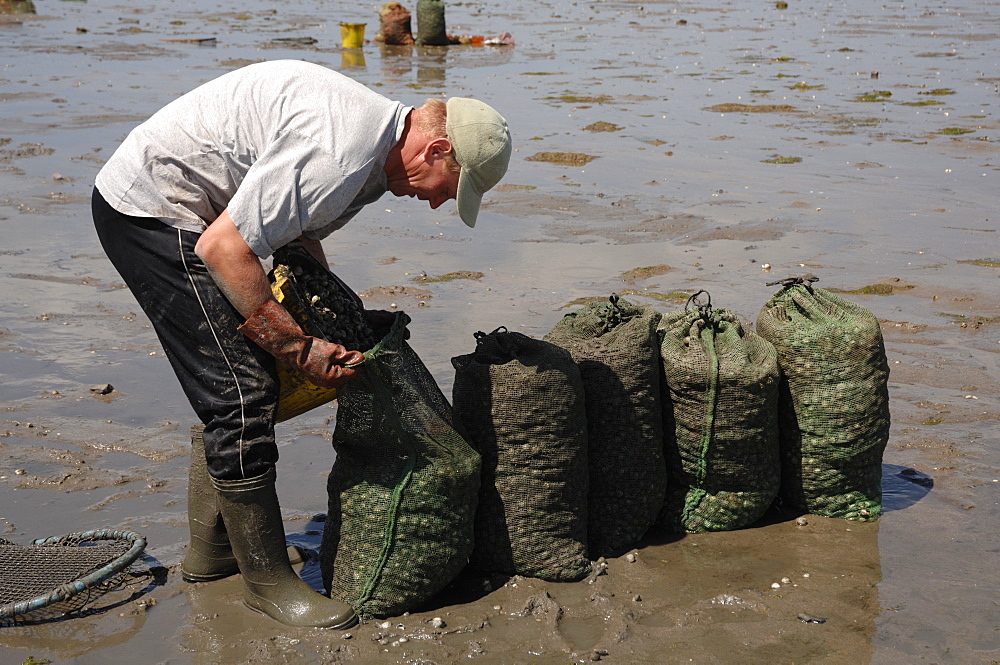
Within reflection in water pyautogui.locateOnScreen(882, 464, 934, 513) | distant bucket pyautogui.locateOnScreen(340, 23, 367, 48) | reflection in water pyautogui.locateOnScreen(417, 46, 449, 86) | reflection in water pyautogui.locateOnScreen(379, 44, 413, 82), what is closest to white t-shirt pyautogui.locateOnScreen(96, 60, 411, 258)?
reflection in water pyautogui.locateOnScreen(882, 464, 934, 513)

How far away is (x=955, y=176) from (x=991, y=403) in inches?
200

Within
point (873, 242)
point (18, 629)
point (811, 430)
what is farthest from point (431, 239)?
point (18, 629)

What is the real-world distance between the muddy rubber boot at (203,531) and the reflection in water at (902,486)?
2.35 meters

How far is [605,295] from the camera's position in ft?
20.4

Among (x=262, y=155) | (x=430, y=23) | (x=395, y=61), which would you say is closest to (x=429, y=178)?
(x=262, y=155)

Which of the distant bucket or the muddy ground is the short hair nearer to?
the muddy ground

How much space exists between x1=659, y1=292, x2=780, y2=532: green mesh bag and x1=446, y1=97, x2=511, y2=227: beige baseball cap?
0.99 metres

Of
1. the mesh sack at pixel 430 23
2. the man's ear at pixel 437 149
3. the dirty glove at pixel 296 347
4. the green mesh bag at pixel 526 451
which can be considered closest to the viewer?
the dirty glove at pixel 296 347

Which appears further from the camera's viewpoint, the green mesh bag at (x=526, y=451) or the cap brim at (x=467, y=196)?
the green mesh bag at (x=526, y=451)

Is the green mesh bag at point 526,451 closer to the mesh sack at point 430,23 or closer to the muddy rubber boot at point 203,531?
the muddy rubber boot at point 203,531

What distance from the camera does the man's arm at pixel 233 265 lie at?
9.11 feet

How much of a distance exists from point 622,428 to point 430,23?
646 inches

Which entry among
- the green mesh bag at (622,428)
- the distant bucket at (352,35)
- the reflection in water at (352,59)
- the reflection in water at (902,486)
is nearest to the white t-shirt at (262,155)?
the green mesh bag at (622,428)

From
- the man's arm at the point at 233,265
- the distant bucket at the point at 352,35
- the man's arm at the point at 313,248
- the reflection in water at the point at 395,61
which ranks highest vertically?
the man's arm at the point at 233,265
